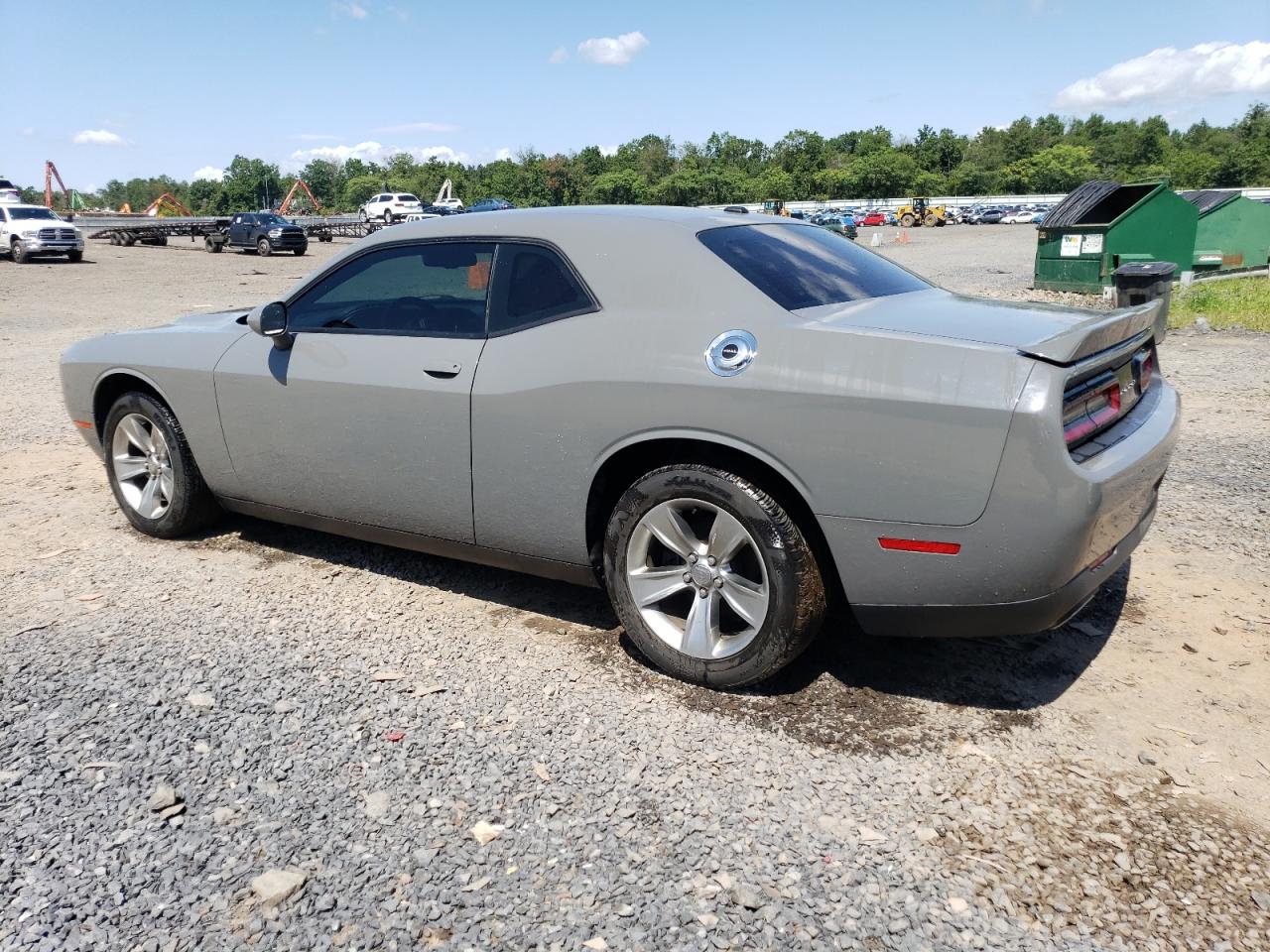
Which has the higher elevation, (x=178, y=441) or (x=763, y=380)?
(x=763, y=380)

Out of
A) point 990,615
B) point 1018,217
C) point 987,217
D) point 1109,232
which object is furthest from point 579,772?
point 987,217

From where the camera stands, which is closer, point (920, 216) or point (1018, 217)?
point (920, 216)

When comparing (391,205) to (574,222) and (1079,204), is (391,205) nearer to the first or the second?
(1079,204)

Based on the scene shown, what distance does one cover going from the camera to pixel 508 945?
224cm

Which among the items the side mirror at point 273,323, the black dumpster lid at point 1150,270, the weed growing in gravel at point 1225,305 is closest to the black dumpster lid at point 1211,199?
the weed growing in gravel at point 1225,305

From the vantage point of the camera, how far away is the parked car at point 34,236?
3002cm

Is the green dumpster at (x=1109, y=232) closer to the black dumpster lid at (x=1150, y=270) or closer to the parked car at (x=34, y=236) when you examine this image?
the black dumpster lid at (x=1150, y=270)

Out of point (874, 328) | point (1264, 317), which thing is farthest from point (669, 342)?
point (1264, 317)

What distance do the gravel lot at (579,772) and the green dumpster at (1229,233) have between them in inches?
643

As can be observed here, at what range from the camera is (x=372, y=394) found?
3.93m

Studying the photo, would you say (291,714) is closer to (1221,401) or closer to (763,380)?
(763,380)

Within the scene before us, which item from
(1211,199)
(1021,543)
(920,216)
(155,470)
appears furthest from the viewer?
(920,216)

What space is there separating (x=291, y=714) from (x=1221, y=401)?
776 cm

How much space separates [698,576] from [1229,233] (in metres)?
19.7
